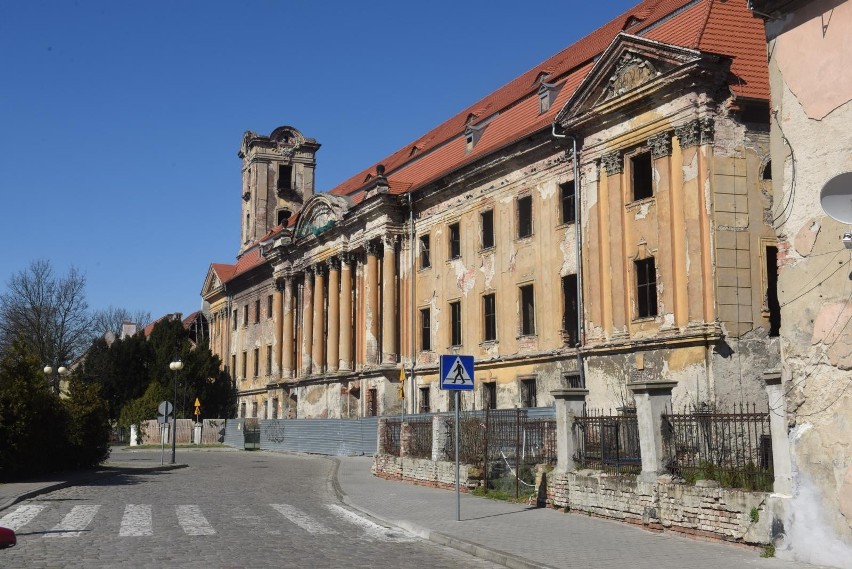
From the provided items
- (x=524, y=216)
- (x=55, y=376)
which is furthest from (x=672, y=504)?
(x=55, y=376)

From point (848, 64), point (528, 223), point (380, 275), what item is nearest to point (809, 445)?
point (848, 64)

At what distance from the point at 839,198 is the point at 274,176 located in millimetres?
59178

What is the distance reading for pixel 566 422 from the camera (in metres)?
15.6

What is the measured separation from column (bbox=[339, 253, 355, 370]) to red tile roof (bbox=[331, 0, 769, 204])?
3.41 metres

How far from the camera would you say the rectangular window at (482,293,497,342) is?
112 ft

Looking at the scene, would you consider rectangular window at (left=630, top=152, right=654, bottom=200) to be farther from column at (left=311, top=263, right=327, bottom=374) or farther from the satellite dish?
column at (left=311, top=263, right=327, bottom=374)

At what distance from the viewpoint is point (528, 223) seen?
1284 inches

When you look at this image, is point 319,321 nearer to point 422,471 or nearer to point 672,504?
point 422,471

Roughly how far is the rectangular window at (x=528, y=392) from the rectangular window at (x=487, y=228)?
554cm

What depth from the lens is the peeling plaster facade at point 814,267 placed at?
407 inches

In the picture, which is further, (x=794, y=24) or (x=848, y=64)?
(x=794, y=24)

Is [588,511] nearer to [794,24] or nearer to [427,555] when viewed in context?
[427,555]

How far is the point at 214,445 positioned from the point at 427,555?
40.0 meters

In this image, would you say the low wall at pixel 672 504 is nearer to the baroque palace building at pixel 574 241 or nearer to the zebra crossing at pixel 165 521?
the baroque palace building at pixel 574 241
